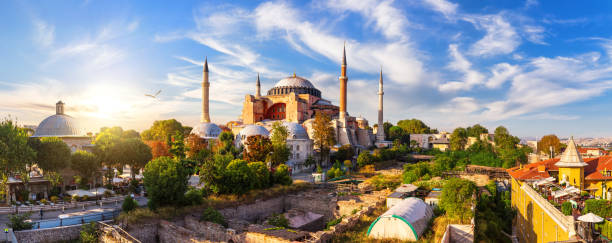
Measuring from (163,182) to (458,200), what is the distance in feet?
40.6

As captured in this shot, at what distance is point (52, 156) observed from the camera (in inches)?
672

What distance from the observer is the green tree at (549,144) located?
37406 millimetres

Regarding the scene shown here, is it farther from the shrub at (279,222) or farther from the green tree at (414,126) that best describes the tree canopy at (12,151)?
the green tree at (414,126)

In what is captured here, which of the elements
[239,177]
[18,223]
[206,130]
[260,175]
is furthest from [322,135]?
[18,223]

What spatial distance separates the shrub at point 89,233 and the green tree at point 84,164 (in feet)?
24.7

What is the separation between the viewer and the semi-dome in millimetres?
24703

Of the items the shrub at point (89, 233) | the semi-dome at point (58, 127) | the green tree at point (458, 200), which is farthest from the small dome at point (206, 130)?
the green tree at point (458, 200)

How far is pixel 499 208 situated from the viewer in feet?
65.2

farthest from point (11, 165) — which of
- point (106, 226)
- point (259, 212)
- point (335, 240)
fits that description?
point (335, 240)

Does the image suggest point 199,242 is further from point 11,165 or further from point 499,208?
point 499,208

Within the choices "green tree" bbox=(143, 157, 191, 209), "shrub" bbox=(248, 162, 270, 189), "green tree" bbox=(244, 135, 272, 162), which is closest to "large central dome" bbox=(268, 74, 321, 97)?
"green tree" bbox=(244, 135, 272, 162)

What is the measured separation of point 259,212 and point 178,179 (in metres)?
5.03

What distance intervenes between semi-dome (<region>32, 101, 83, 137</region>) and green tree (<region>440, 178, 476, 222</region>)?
1041 inches

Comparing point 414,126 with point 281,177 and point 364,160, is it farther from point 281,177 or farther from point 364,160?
point 281,177
